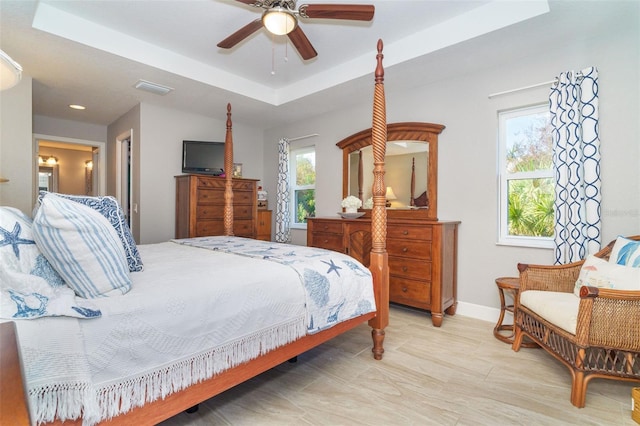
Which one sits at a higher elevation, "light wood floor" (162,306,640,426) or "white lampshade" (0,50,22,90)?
"white lampshade" (0,50,22,90)

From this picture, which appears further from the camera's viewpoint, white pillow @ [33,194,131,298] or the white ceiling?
the white ceiling

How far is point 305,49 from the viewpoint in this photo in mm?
2520

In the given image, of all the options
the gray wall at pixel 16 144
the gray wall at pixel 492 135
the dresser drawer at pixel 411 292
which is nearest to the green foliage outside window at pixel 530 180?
the gray wall at pixel 492 135

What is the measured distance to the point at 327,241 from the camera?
3811 mm

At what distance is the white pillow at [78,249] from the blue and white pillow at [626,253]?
279 cm

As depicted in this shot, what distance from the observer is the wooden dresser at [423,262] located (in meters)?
2.83

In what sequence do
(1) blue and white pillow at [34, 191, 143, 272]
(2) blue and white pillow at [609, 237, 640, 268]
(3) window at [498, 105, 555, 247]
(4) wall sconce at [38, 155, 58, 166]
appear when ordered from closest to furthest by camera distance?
(1) blue and white pillow at [34, 191, 143, 272], (2) blue and white pillow at [609, 237, 640, 268], (3) window at [498, 105, 555, 247], (4) wall sconce at [38, 155, 58, 166]

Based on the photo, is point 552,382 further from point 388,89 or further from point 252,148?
point 252,148

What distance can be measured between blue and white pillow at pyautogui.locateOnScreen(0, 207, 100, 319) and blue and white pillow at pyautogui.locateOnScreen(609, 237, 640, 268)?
2824 mm

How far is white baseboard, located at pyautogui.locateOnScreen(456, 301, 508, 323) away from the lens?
293cm

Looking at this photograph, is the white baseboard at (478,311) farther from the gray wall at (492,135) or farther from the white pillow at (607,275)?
the white pillow at (607,275)

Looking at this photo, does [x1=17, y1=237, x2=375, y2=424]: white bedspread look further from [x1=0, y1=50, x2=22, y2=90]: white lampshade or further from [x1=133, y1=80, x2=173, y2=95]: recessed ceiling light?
[x1=133, y1=80, x2=173, y2=95]: recessed ceiling light

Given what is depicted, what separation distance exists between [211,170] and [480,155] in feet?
11.8

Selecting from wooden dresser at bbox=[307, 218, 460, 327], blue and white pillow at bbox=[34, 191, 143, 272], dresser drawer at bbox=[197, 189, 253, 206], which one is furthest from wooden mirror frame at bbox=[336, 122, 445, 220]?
blue and white pillow at bbox=[34, 191, 143, 272]
